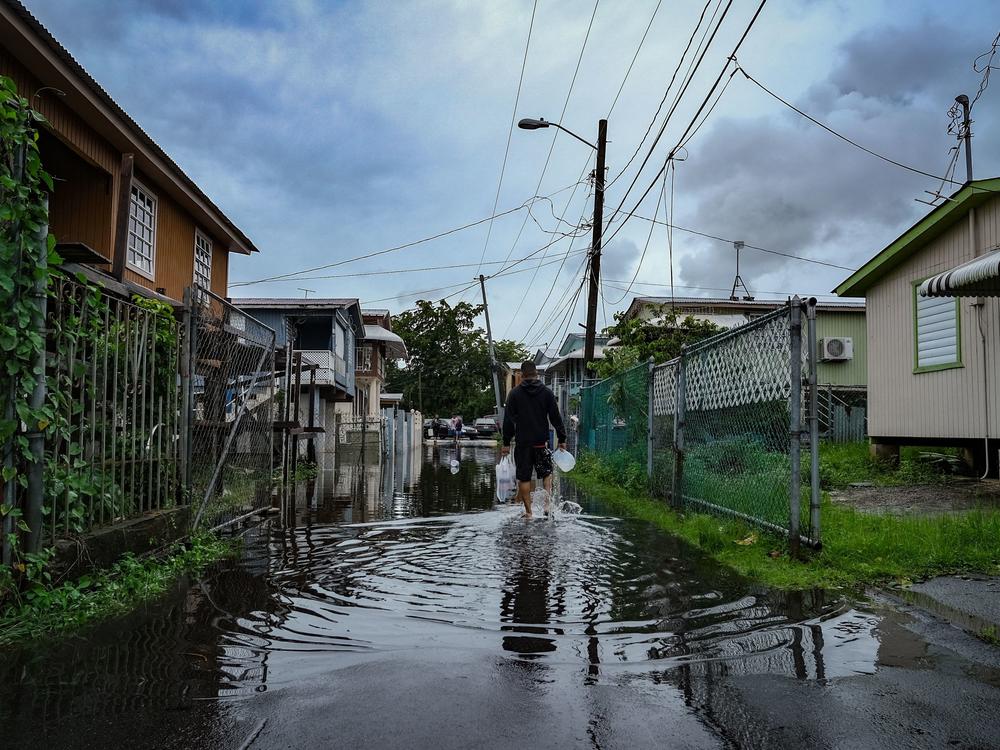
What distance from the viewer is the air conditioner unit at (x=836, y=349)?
1017 inches

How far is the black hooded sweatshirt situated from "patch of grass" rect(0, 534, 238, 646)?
13.6 ft

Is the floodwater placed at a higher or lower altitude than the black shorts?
lower

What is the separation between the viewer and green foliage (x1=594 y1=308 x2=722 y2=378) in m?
17.9

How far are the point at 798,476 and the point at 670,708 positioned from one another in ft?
11.8

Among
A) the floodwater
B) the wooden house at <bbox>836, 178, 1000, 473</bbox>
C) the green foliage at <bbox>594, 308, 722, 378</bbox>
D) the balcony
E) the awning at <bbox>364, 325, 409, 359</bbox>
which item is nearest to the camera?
the floodwater

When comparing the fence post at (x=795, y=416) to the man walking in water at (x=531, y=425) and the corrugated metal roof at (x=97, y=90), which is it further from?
the corrugated metal roof at (x=97, y=90)

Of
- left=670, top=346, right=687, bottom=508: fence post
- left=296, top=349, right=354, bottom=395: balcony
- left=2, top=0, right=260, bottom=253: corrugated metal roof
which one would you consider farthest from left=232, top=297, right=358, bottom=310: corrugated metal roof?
left=670, top=346, right=687, bottom=508: fence post

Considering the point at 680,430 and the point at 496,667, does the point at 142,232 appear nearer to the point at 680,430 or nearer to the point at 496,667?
the point at 680,430

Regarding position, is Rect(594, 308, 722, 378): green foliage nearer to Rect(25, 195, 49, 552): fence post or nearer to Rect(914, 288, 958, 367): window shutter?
Rect(914, 288, 958, 367): window shutter

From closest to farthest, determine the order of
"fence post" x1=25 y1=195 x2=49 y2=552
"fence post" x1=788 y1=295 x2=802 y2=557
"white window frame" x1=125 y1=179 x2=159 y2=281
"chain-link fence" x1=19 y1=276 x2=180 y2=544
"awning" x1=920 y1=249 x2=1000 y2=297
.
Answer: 1. "fence post" x1=25 y1=195 x2=49 y2=552
2. "chain-link fence" x1=19 y1=276 x2=180 y2=544
3. "fence post" x1=788 y1=295 x2=802 y2=557
4. "awning" x1=920 y1=249 x2=1000 y2=297
5. "white window frame" x1=125 y1=179 x2=159 y2=281

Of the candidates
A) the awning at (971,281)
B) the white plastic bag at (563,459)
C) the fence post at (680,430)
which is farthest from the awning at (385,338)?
the awning at (971,281)

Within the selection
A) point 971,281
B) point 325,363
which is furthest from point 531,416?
point 325,363

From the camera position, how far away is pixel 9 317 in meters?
4.29

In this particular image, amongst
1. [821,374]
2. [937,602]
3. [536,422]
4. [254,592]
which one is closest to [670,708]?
[937,602]
